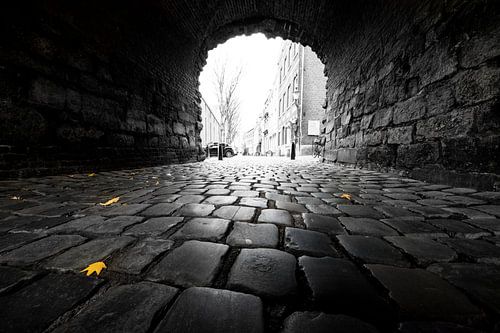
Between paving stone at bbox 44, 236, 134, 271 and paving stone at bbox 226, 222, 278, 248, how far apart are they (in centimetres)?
51

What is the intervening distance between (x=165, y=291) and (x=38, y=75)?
398cm

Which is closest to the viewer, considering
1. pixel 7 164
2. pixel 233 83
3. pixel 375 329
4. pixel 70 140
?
pixel 375 329

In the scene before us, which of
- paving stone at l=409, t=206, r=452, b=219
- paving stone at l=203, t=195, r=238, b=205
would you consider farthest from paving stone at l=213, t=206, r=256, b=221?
paving stone at l=409, t=206, r=452, b=219

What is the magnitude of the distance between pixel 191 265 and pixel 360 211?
1270 mm

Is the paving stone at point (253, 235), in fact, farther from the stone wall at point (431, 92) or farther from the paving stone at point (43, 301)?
the stone wall at point (431, 92)

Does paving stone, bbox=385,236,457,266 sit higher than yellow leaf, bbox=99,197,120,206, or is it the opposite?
yellow leaf, bbox=99,197,120,206

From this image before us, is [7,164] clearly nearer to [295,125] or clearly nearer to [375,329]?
[375,329]

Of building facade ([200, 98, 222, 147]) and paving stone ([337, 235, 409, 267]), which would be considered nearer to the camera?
paving stone ([337, 235, 409, 267])

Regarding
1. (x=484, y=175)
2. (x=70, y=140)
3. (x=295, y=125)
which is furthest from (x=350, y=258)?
(x=295, y=125)

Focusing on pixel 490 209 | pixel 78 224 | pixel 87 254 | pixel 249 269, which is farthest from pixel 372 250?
pixel 78 224

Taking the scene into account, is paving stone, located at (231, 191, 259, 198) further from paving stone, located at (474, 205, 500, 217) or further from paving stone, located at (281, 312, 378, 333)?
paving stone, located at (474, 205, 500, 217)

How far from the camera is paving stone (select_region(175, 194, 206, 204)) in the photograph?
1793 millimetres

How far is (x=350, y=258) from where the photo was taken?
890 mm

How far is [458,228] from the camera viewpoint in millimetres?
1204
